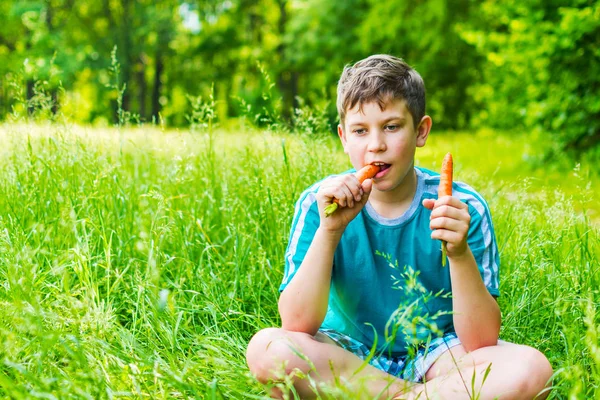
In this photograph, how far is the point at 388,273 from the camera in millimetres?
2238

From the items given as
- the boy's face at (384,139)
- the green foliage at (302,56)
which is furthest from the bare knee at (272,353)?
the green foliage at (302,56)

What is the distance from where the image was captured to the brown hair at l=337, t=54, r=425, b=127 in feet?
7.13

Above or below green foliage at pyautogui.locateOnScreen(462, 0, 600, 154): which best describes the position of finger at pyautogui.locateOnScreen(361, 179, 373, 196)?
below

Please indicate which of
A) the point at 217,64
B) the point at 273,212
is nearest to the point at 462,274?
the point at 273,212

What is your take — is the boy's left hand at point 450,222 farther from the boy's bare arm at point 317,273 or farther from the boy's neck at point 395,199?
the boy's neck at point 395,199

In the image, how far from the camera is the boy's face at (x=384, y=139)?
2.11m

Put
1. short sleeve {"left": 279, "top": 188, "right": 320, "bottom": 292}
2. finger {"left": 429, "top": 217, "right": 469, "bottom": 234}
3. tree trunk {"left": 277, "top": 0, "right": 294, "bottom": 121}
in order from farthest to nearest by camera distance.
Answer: tree trunk {"left": 277, "top": 0, "right": 294, "bottom": 121}
short sleeve {"left": 279, "top": 188, "right": 320, "bottom": 292}
finger {"left": 429, "top": 217, "right": 469, "bottom": 234}

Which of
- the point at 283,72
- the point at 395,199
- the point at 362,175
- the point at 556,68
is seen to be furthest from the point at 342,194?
the point at 283,72

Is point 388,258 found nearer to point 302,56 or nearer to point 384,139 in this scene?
point 384,139

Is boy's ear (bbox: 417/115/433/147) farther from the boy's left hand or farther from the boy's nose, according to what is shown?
the boy's left hand

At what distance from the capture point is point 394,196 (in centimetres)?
225

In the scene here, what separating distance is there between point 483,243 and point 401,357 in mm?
509

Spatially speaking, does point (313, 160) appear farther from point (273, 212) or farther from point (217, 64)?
point (217, 64)

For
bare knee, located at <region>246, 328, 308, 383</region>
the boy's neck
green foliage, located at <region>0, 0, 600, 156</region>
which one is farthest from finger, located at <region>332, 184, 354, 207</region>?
green foliage, located at <region>0, 0, 600, 156</region>
